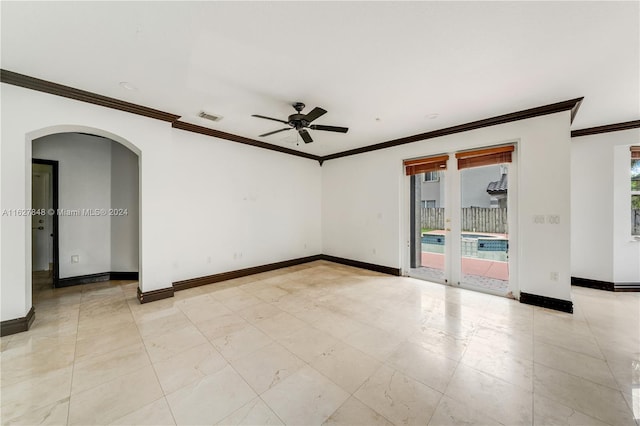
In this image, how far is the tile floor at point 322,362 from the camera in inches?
66.0

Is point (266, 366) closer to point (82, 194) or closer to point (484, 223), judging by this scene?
point (484, 223)

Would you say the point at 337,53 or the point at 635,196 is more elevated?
the point at 337,53

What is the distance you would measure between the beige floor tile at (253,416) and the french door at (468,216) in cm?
396

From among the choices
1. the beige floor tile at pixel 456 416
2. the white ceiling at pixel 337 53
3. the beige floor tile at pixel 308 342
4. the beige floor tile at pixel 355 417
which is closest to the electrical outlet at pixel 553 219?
the white ceiling at pixel 337 53

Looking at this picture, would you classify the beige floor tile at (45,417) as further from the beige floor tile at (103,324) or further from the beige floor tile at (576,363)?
the beige floor tile at (576,363)

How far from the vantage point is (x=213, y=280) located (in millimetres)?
4559

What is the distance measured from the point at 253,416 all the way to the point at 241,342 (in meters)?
0.99

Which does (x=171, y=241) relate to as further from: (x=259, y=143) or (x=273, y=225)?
(x=259, y=143)

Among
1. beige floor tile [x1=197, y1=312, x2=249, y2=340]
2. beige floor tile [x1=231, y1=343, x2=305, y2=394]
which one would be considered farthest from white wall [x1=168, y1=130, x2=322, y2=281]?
beige floor tile [x1=231, y1=343, x2=305, y2=394]

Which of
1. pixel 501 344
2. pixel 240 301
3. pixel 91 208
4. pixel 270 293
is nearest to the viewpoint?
pixel 501 344

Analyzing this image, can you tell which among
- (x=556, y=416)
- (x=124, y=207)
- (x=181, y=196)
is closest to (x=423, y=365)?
(x=556, y=416)

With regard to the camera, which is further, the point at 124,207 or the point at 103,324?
the point at 124,207

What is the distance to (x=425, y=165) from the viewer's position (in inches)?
190

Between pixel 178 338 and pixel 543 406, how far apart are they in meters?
3.32
